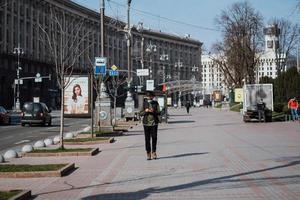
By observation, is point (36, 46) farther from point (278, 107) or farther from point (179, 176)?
point (179, 176)

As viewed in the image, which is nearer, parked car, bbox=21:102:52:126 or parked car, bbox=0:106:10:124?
parked car, bbox=21:102:52:126

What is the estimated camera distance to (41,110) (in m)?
38.0

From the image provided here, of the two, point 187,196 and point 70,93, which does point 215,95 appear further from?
point 187,196

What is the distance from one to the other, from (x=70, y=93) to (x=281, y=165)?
55.1 feet

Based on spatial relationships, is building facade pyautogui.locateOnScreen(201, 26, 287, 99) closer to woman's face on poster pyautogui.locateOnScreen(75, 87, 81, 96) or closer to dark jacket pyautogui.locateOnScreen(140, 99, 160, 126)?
woman's face on poster pyautogui.locateOnScreen(75, 87, 81, 96)

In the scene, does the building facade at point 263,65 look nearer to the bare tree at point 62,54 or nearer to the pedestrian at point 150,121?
the bare tree at point 62,54

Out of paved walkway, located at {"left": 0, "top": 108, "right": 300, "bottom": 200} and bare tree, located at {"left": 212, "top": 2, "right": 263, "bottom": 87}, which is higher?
bare tree, located at {"left": 212, "top": 2, "right": 263, "bottom": 87}

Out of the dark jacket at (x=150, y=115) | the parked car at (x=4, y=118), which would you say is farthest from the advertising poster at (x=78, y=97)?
the parked car at (x=4, y=118)

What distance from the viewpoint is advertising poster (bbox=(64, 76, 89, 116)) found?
27.5 metres

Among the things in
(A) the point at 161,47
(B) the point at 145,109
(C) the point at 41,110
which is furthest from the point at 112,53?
(B) the point at 145,109

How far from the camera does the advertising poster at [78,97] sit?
27.5 metres

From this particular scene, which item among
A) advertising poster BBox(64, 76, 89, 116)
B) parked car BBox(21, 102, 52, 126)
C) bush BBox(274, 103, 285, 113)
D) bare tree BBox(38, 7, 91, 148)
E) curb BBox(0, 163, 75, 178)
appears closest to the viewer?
curb BBox(0, 163, 75, 178)

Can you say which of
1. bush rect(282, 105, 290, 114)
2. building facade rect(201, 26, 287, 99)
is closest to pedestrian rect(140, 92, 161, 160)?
bush rect(282, 105, 290, 114)

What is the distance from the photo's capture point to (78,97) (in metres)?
27.5
